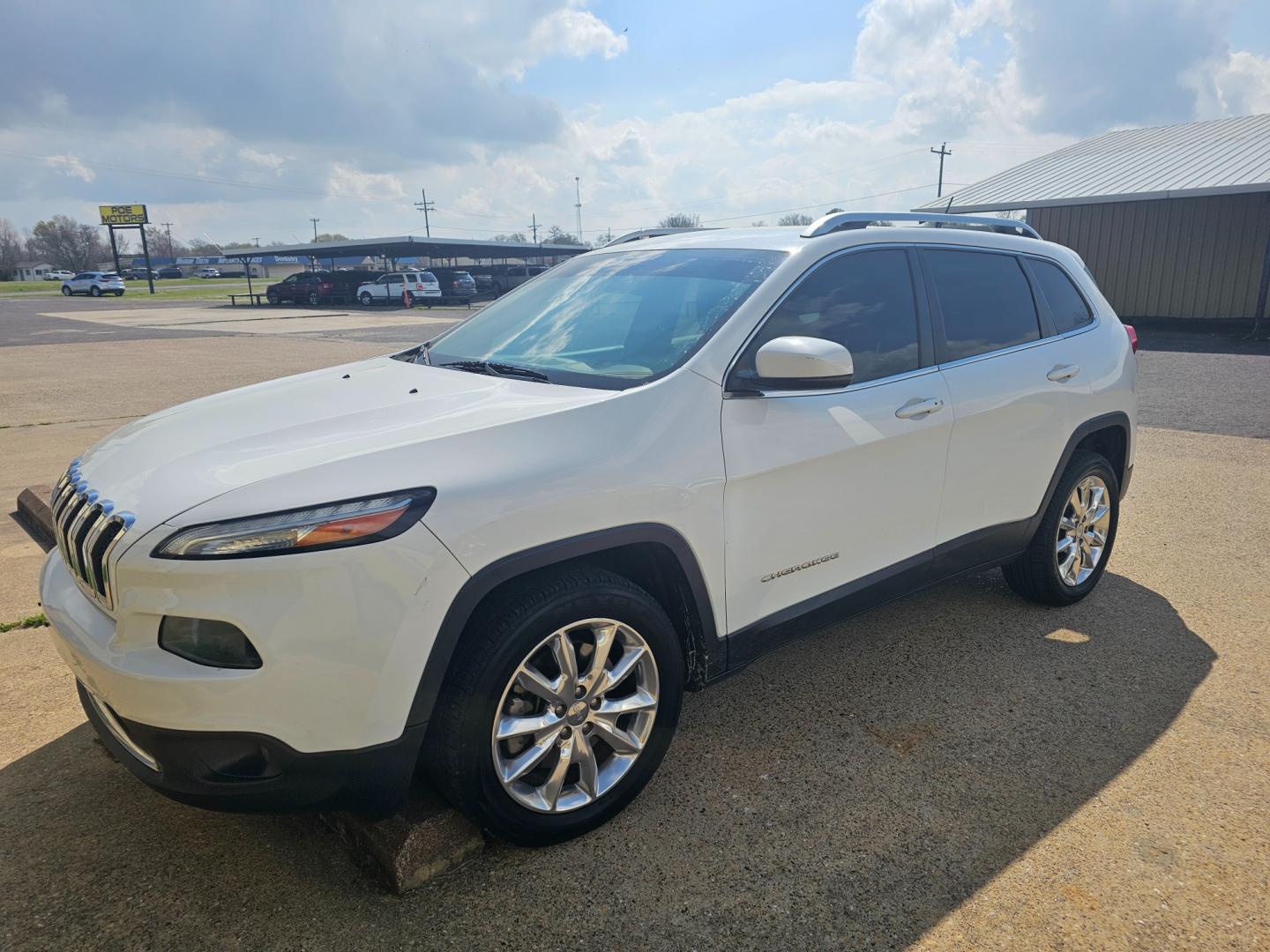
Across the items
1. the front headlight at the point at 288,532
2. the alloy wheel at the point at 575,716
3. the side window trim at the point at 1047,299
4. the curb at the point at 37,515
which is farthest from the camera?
the curb at the point at 37,515

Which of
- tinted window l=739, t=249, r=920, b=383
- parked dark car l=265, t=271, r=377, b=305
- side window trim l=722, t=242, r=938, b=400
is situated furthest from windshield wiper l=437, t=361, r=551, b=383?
parked dark car l=265, t=271, r=377, b=305

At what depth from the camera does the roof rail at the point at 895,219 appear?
11.2 ft

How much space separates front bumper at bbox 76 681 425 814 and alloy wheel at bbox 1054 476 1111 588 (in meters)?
3.31

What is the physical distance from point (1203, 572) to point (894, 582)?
2569mm

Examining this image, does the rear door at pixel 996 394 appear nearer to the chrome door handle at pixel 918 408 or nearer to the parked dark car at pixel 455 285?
the chrome door handle at pixel 918 408

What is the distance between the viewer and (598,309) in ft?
11.2

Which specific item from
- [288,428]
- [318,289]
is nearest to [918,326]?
[288,428]

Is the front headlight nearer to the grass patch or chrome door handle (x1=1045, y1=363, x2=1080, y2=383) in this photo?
the grass patch

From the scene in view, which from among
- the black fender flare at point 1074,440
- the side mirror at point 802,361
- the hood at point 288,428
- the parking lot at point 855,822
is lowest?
the parking lot at point 855,822

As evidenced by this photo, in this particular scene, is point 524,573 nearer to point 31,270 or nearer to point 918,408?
point 918,408

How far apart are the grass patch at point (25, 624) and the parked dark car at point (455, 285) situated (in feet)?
136

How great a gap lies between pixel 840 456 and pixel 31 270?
158m

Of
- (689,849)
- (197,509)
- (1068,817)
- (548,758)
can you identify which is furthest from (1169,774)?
(197,509)

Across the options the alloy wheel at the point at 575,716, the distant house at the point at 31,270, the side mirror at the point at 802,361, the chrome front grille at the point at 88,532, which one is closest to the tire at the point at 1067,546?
the side mirror at the point at 802,361
